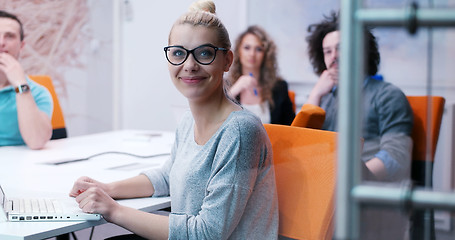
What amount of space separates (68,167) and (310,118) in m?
0.79

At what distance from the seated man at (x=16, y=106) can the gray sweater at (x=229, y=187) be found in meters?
1.02

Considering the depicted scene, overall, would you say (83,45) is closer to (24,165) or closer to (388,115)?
(24,165)

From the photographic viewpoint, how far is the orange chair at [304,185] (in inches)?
44.0

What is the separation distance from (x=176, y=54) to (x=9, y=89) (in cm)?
116

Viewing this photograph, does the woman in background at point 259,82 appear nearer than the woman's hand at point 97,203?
No

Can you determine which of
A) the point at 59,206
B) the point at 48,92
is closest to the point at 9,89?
the point at 48,92

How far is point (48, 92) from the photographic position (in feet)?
7.53

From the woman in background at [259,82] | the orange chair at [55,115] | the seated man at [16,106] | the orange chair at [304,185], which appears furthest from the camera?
the orange chair at [55,115]

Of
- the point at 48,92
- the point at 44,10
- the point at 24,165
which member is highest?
the point at 44,10

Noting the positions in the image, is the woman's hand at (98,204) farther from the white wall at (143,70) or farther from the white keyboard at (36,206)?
the white wall at (143,70)

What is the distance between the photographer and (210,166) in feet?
3.52

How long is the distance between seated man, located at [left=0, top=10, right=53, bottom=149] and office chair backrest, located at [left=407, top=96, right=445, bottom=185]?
164cm

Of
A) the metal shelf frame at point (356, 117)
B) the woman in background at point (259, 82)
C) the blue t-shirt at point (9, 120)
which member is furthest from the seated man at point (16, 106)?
the metal shelf frame at point (356, 117)

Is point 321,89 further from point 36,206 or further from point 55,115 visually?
point 55,115
